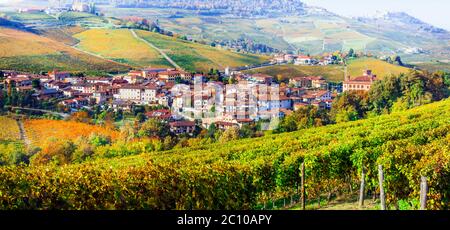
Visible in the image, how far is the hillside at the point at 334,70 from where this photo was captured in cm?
4469

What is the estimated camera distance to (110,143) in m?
20.8

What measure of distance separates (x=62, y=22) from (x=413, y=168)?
62.5 m

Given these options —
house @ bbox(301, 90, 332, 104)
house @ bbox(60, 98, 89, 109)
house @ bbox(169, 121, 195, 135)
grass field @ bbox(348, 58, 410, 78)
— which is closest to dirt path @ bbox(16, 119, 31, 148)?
house @ bbox(60, 98, 89, 109)

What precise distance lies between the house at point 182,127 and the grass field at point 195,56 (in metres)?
20.4

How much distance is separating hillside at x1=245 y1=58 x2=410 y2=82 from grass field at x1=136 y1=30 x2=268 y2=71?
3.99 metres

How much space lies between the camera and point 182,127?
23.9 m

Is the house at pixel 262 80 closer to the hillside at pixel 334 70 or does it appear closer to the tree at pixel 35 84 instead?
the hillside at pixel 334 70

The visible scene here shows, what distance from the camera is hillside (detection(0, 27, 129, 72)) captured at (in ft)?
125

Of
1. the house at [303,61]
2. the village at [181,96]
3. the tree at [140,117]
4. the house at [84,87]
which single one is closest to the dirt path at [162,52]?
the village at [181,96]

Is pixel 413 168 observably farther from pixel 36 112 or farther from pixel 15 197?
pixel 36 112

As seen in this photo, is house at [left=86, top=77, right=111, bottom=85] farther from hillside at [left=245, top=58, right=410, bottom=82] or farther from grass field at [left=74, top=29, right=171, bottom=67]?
hillside at [left=245, top=58, right=410, bottom=82]

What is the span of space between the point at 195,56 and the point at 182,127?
86.3ft
